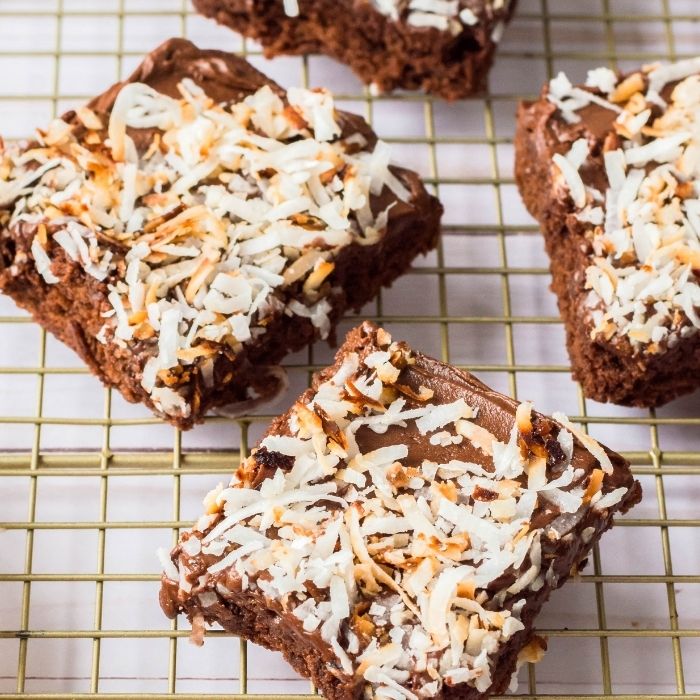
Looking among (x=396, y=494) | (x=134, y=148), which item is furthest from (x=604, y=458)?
(x=134, y=148)

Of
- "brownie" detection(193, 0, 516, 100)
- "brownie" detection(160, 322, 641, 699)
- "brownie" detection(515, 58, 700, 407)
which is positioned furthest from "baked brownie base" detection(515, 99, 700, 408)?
"brownie" detection(160, 322, 641, 699)

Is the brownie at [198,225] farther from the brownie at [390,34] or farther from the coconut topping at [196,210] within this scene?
the brownie at [390,34]

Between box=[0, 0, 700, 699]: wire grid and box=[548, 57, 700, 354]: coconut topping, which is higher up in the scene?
box=[548, 57, 700, 354]: coconut topping

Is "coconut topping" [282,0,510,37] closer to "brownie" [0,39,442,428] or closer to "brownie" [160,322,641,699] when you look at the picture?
"brownie" [0,39,442,428]

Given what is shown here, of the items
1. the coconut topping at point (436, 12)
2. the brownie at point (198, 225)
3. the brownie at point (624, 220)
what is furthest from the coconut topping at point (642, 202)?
the brownie at point (198, 225)

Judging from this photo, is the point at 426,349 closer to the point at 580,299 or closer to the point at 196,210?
the point at 580,299

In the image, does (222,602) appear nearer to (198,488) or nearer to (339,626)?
(339,626)
